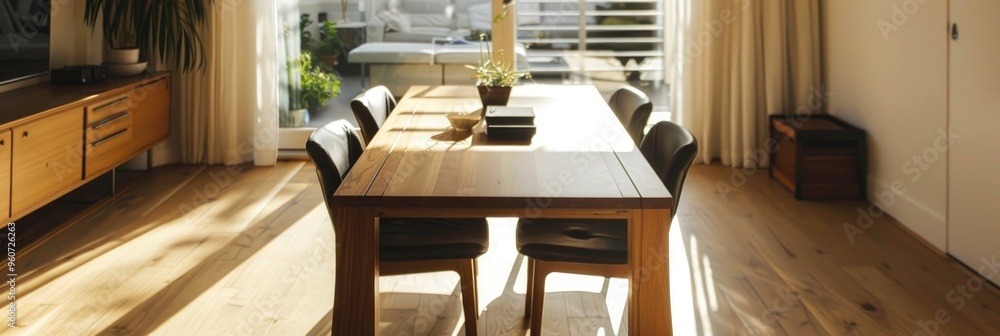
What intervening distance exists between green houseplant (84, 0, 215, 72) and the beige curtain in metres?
2.98

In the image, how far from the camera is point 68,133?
442 centimetres

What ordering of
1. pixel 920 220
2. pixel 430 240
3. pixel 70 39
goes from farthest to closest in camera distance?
1. pixel 70 39
2. pixel 920 220
3. pixel 430 240

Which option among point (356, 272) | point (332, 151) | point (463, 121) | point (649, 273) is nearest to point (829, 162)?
point (463, 121)

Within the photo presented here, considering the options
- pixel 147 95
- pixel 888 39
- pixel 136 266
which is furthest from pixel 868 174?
pixel 147 95

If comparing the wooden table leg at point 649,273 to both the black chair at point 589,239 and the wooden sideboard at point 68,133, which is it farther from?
the wooden sideboard at point 68,133

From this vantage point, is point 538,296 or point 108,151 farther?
point 108,151

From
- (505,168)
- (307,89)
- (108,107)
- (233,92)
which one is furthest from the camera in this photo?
(307,89)

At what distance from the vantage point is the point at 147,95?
17.8 ft

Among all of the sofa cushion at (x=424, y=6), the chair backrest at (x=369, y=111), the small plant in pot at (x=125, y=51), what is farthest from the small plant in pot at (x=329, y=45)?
the chair backrest at (x=369, y=111)

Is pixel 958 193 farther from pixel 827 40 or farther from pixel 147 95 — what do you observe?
pixel 147 95

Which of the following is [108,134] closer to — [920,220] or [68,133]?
[68,133]

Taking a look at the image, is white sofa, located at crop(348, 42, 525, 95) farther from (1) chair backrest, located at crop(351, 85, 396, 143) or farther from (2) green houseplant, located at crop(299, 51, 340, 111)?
(1) chair backrest, located at crop(351, 85, 396, 143)

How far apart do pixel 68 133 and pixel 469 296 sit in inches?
96.3

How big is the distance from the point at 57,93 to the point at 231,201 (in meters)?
1.03
